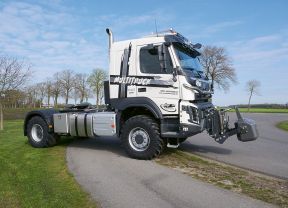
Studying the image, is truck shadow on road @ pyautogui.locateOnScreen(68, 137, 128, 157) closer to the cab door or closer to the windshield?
the cab door

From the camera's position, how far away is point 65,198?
20.3 ft

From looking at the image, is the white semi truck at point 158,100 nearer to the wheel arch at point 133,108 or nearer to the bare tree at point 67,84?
the wheel arch at point 133,108

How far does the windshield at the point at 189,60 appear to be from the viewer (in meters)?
9.80

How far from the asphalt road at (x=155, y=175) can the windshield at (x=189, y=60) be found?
7.96 feet

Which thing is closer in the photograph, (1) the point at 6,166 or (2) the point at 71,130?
(1) the point at 6,166

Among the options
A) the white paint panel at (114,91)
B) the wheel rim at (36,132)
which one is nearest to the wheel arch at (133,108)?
the white paint panel at (114,91)

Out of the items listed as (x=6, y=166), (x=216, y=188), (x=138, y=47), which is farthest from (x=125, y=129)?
(x=216, y=188)

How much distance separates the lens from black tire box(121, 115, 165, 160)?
9586 mm

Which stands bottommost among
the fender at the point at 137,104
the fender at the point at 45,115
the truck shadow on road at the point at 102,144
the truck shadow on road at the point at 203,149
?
the truck shadow on road at the point at 203,149

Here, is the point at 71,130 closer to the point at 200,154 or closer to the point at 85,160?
the point at 85,160

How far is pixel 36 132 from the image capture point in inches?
498

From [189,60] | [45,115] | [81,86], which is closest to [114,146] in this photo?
[45,115]

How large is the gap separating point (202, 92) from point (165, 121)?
50.6 inches

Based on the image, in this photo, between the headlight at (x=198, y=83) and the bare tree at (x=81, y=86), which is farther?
the bare tree at (x=81, y=86)
